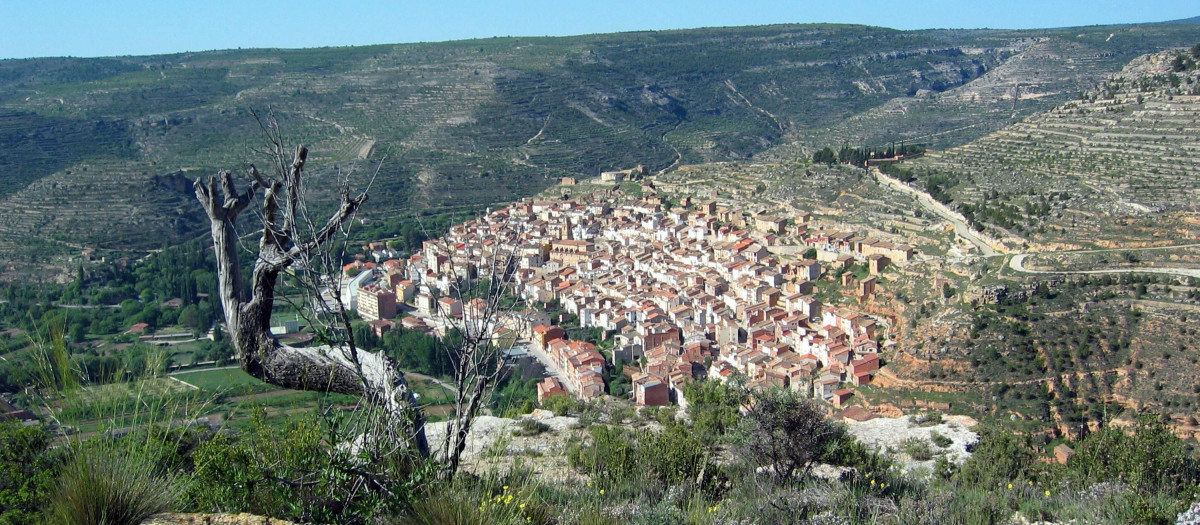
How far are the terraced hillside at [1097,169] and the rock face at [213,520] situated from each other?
1772 centimetres

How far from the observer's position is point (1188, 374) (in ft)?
41.6

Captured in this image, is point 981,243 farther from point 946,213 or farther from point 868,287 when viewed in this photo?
point 946,213

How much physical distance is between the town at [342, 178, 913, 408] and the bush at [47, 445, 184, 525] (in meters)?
9.99

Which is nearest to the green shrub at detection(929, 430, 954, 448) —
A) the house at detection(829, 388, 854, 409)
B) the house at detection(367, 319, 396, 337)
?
the house at detection(829, 388, 854, 409)

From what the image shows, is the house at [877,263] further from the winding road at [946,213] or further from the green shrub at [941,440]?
the green shrub at [941,440]

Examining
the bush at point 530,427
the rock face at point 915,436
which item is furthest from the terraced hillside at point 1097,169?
the bush at point 530,427

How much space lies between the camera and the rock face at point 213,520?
2.76 meters

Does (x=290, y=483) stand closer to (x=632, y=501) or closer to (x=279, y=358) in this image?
(x=279, y=358)

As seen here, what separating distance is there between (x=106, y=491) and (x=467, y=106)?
164 ft

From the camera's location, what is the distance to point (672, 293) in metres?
23.0

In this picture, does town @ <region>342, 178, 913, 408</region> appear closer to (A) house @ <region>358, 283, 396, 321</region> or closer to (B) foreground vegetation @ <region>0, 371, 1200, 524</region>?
(A) house @ <region>358, 283, 396, 321</region>

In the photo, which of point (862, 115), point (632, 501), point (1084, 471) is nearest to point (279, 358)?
point (632, 501)

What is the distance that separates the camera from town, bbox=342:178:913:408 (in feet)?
56.3

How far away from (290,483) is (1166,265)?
1692cm
